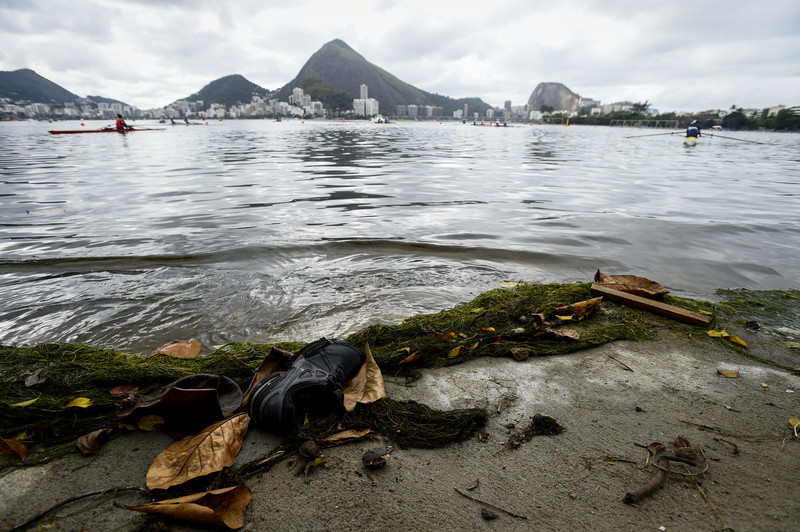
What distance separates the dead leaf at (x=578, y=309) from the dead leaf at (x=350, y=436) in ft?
7.45

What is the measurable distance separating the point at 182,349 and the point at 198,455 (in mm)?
1894

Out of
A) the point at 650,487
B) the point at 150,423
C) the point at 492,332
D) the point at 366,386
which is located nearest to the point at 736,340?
the point at 492,332

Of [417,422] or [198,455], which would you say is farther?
[417,422]

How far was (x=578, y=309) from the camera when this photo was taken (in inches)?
143

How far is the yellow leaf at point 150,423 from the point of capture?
6.84 feet

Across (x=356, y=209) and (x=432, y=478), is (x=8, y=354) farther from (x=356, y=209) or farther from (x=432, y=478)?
(x=356, y=209)

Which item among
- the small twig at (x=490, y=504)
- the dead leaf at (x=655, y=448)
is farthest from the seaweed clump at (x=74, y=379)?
the dead leaf at (x=655, y=448)

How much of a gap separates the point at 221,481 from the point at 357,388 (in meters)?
0.92

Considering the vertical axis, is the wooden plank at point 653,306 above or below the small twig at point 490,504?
above

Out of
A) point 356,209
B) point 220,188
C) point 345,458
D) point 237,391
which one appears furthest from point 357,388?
point 220,188

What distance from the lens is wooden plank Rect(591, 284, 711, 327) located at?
3.40 m

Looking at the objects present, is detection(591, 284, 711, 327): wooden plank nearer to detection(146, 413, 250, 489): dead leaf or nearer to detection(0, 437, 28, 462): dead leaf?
detection(146, 413, 250, 489): dead leaf

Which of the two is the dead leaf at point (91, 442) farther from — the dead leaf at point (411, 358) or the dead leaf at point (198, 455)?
the dead leaf at point (411, 358)

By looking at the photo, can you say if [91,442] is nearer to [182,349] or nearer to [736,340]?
[182,349]
